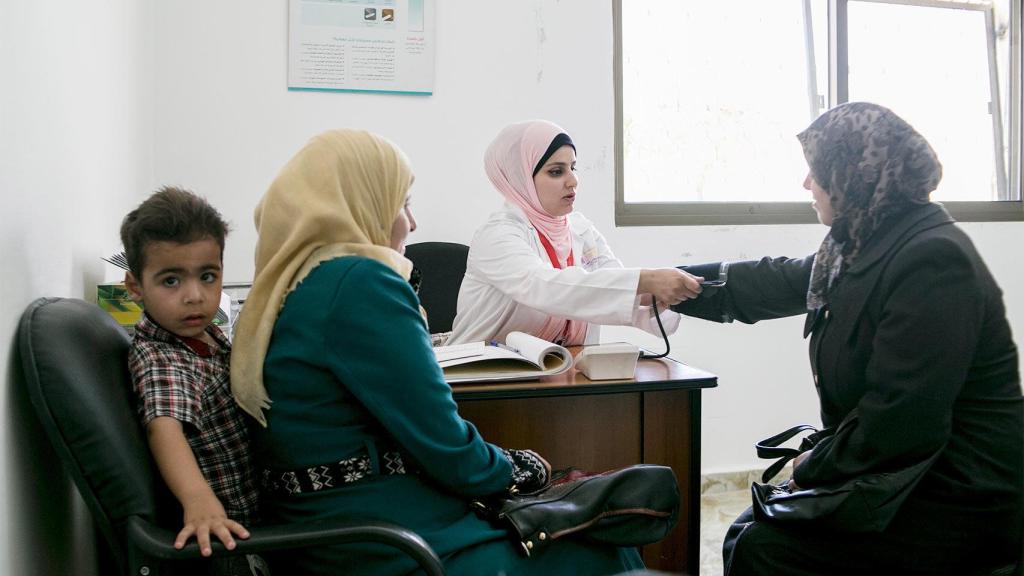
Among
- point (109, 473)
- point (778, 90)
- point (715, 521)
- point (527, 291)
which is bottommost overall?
point (715, 521)

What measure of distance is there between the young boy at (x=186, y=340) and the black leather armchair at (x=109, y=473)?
0.12 metres

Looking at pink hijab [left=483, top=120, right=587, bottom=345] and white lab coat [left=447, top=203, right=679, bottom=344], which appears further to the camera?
pink hijab [left=483, top=120, right=587, bottom=345]

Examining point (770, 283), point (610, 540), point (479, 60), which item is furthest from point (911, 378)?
point (479, 60)

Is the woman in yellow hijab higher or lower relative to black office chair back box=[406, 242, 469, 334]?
lower

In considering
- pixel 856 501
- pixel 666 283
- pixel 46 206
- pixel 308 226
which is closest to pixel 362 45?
pixel 666 283

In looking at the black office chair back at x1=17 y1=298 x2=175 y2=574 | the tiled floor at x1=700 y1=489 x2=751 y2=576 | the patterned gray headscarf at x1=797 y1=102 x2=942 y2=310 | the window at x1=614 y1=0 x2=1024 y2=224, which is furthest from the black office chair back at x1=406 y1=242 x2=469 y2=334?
the black office chair back at x1=17 y1=298 x2=175 y2=574

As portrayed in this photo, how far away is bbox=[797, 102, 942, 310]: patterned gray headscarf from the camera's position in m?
1.49

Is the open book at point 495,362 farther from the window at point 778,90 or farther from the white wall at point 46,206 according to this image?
the window at point 778,90

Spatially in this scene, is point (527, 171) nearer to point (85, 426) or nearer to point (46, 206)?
point (46, 206)

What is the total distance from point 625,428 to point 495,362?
1.03 feet

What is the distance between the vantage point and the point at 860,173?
1543 millimetres

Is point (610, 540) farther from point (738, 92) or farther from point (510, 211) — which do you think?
point (738, 92)

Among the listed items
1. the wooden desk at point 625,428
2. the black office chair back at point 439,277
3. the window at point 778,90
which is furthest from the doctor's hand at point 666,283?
the window at point 778,90

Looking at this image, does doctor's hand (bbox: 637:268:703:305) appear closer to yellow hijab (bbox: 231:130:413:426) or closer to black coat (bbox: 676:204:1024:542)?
black coat (bbox: 676:204:1024:542)
